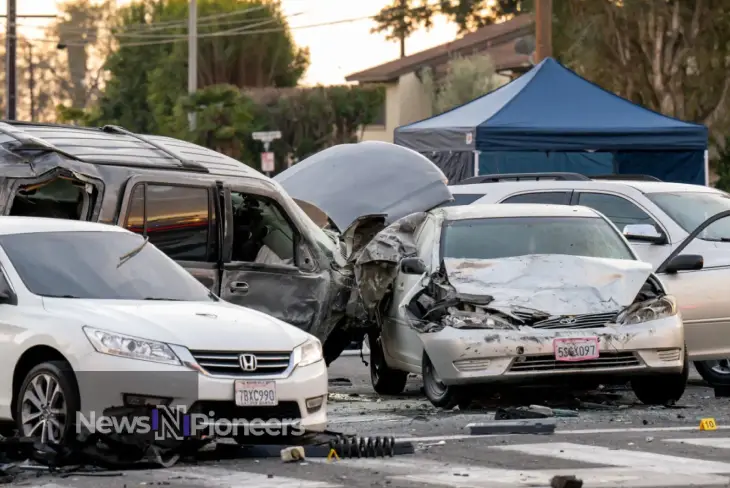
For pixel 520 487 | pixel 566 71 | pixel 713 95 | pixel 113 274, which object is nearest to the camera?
pixel 520 487

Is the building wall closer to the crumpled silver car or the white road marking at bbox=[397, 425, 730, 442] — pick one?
the crumpled silver car

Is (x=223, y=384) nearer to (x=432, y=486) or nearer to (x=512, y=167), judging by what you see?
(x=432, y=486)

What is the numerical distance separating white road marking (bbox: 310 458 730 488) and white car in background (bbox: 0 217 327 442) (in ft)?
2.55

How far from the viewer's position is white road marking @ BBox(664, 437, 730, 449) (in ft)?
34.3

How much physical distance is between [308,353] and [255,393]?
695 millimetres

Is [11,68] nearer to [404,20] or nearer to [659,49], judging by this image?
[659,49]

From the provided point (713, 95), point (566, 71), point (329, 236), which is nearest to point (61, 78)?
point (713, 95)

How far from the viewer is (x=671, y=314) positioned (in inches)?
526

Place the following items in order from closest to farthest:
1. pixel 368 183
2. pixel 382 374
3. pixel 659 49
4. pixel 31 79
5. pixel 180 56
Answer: pixel 382 374 < pixel 368 183 < pixel 659 49 < pixel 180 56 < pixel 31 79

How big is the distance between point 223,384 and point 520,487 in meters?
1.98

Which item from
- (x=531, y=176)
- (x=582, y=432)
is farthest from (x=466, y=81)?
(x=582, y=432)

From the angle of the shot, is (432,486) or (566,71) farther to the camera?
(566,71)

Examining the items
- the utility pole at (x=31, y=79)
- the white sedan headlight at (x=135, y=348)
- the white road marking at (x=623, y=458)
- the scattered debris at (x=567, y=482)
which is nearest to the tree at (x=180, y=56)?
the utility pole at (x=31, y=79)

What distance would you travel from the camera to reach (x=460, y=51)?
8062 centimetres
